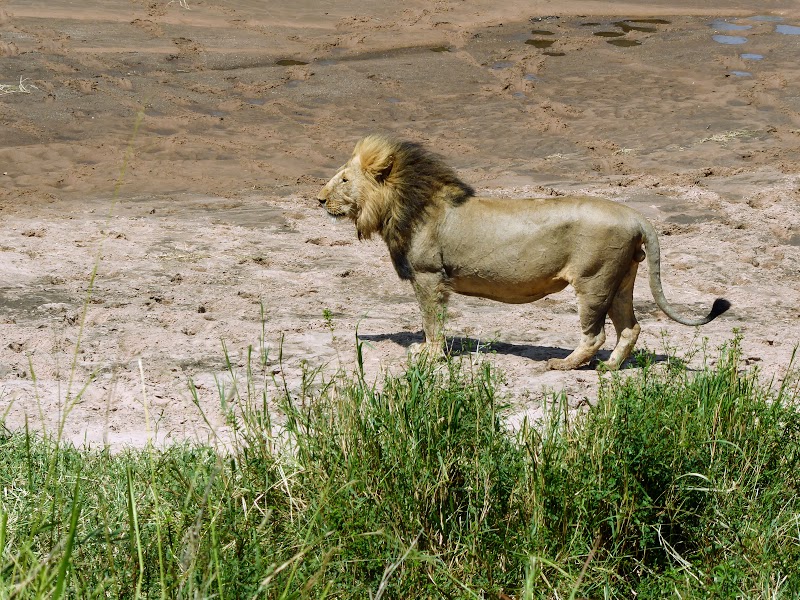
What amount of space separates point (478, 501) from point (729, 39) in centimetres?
1710

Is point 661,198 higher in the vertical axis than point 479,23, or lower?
lower

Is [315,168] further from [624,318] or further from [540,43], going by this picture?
[540,43]

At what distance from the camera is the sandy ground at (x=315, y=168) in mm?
6910

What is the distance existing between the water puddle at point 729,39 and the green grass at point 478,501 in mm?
15868

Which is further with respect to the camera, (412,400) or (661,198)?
(661,198)

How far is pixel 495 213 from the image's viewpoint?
6.61 meters

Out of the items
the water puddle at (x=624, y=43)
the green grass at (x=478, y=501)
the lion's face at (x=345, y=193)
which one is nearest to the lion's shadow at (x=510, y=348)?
the lion's face at (x=345, y=193)

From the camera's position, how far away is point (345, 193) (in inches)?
268

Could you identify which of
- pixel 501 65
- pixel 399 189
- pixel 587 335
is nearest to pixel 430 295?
pixel 399 189

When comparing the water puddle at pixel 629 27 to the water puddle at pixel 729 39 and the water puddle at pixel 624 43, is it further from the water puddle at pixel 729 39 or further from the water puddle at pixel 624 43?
the water puddle at pixel 729 39

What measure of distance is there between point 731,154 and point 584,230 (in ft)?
24.4

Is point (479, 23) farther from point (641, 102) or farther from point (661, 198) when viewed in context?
point (661, 198)

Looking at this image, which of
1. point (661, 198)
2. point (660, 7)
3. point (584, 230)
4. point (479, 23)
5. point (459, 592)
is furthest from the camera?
point (660, 7)

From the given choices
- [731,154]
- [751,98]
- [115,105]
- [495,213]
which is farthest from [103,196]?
[751,98]
